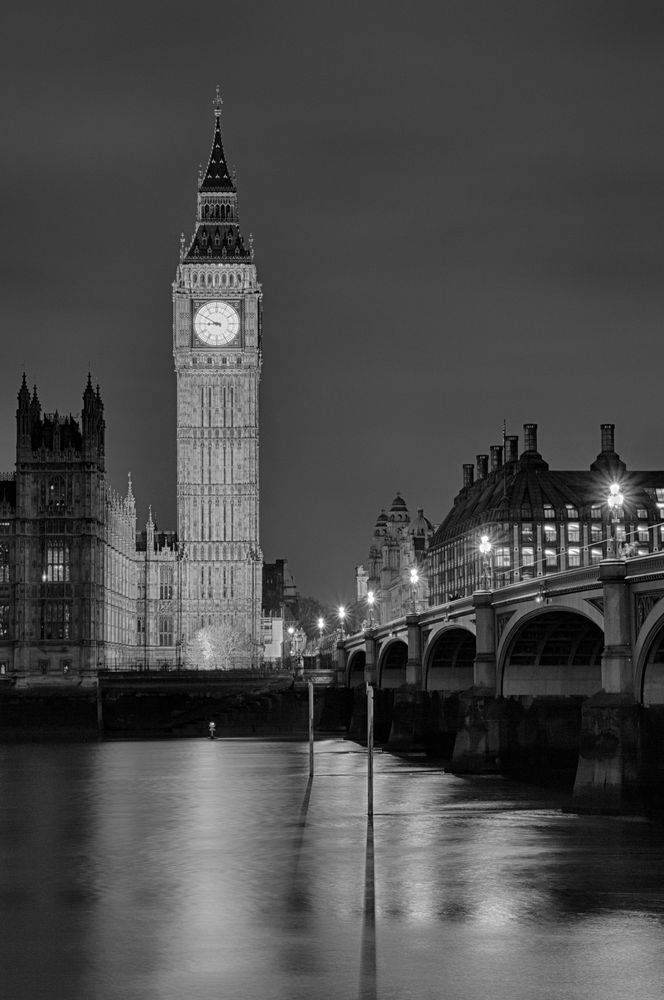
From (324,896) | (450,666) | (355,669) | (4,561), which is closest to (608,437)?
(355,669)

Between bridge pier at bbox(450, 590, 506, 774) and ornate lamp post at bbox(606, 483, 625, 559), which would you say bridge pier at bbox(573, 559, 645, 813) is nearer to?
ornate lamp post at bbox(606, 483, 625, 559)

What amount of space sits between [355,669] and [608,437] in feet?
190

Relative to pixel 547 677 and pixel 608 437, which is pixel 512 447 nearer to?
pixel 608 437

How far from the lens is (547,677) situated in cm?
7344

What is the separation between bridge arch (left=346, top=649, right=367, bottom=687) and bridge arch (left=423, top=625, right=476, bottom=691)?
3404 centimetres

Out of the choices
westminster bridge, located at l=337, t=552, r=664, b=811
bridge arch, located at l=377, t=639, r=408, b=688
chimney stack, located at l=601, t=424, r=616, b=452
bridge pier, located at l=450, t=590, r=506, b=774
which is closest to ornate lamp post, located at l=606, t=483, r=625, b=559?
westminster bridge, located at l=337, t=552, r=664, b=811

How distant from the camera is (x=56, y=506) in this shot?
159750 millimetres

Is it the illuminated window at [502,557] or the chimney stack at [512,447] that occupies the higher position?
the chimney stack at [512,447]

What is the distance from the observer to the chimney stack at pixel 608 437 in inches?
7185

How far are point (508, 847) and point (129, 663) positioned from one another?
14391 cm

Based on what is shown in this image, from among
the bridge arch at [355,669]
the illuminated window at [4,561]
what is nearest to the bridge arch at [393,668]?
the bridge arch at [355,669]

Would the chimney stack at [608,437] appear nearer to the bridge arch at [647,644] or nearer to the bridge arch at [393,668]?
the bridge arch at [393,668]

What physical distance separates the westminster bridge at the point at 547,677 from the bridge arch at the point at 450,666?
0.10 metres

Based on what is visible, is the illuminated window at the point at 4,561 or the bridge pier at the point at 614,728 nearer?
the bridge pier at the point at 614,728
